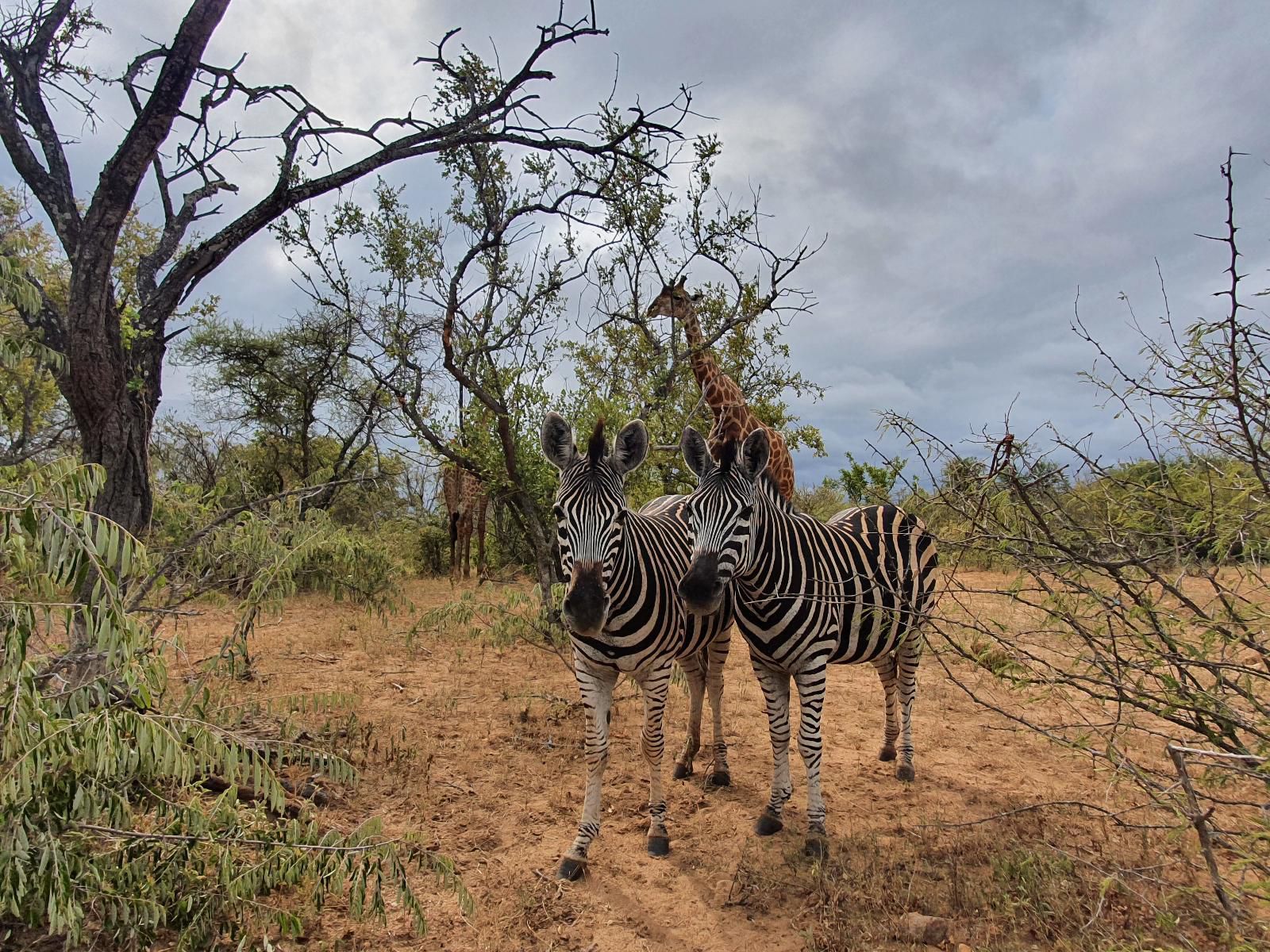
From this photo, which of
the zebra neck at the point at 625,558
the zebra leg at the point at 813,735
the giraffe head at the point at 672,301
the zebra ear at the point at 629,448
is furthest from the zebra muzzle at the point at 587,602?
the giraffe head at the point at 672,301

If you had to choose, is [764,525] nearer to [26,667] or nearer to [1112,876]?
[1112,876]

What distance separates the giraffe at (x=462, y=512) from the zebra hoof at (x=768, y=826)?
34.7ft

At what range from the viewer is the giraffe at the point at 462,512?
14586 mm

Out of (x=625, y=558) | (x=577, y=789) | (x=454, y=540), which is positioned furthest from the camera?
(x=454, y=540)

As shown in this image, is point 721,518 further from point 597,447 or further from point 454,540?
point 454,540

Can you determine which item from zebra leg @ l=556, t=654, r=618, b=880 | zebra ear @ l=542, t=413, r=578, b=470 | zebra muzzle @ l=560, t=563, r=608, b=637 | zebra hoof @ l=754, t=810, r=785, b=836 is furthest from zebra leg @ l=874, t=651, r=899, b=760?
zebra ear @ l=542, t=413, r=578, b=470

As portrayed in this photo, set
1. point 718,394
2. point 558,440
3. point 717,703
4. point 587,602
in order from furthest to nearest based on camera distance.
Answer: point 718,394
point 717,703
point 558,440
point 587,602

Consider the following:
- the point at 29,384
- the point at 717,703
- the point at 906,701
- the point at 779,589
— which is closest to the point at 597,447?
the point at 779,589

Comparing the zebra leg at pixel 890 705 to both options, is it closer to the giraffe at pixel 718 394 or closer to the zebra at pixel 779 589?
the zebra at pixel 779 589

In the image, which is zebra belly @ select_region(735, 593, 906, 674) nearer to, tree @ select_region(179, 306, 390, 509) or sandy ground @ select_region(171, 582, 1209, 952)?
sandy ground @ select_region(171, 582, 1209, 952)

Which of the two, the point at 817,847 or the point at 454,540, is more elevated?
the point at 454,540

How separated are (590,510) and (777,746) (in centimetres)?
201

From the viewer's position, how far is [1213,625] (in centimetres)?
232

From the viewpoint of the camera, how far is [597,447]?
12.9 feet
